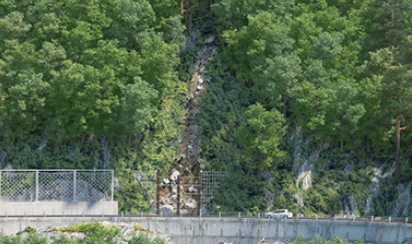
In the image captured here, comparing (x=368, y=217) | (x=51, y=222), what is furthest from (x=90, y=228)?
(x=368, y=217)

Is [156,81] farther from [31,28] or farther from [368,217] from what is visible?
[368,217]

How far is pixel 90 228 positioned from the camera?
11300cm

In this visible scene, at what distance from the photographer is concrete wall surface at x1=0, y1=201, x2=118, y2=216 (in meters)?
125

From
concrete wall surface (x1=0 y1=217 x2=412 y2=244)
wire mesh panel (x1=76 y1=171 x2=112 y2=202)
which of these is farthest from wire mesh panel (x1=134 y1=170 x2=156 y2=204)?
concrete wall surface (x1=0 y1=217 x2=412 y2=244)

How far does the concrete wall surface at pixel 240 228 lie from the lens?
387ft

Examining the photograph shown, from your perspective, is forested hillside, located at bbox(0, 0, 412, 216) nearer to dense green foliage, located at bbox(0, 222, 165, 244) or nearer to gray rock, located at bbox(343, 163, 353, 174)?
gray rock, located at bbox(343, 163, 353, 174)

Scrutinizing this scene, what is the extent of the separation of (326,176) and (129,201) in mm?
16420

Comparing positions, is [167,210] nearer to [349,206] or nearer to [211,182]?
[211,182]

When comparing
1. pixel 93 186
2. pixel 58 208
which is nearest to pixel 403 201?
pixel 93 186

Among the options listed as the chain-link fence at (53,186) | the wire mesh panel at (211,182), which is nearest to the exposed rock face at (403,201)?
the wire mesh panel at (211,182)

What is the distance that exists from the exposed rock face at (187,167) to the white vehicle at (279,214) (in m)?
6.62

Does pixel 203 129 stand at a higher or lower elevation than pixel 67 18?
lower

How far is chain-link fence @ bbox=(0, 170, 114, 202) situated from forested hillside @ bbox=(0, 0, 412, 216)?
7.91ft

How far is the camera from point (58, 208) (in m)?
126
